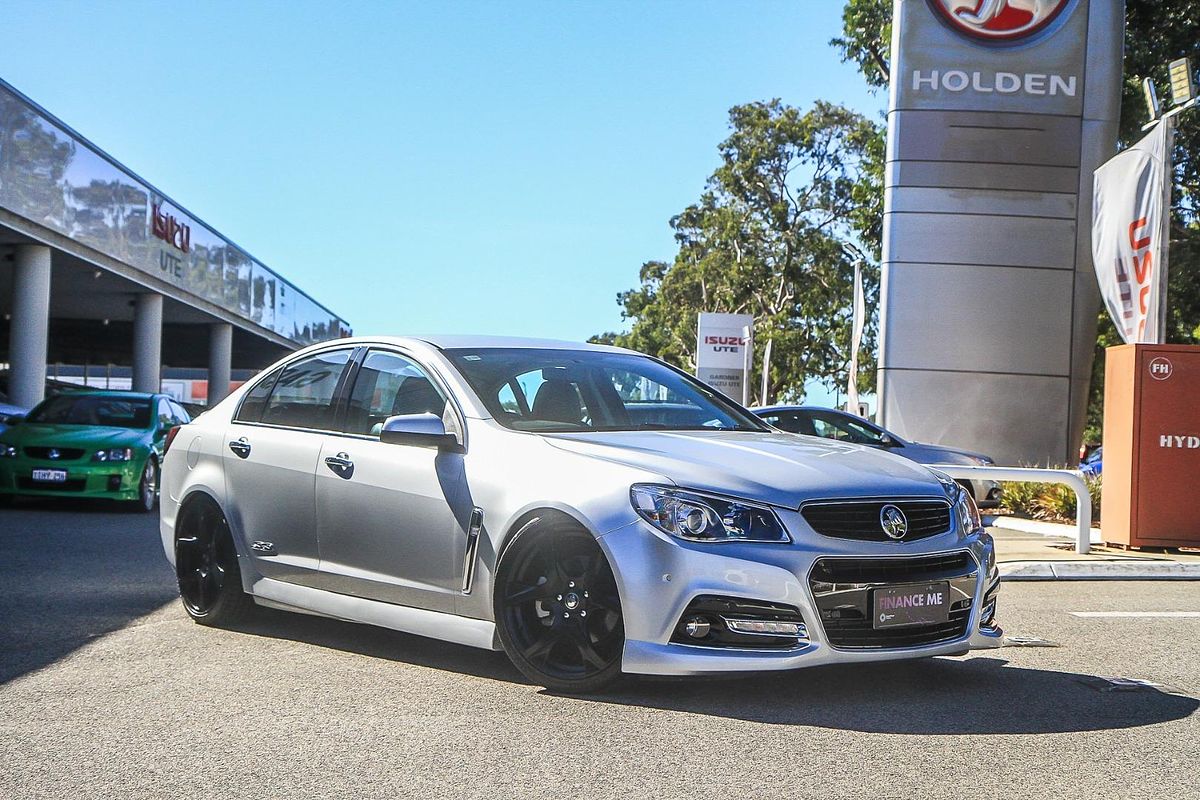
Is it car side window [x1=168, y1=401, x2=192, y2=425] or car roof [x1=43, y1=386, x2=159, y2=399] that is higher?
car roof [x1=43, y1=386, x2=159, y2=399]

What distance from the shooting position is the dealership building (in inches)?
957

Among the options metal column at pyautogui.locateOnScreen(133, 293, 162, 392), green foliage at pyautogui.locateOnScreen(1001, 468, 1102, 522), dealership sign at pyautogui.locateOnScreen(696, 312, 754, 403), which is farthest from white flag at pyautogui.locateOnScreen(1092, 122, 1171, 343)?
metal column at pyautogui.locateOnScreen(133, 293, 162, 392)

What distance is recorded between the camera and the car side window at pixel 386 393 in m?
6.72

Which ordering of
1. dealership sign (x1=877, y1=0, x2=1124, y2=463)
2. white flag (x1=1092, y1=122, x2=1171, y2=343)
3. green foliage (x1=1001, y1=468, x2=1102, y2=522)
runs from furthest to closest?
dealership sign (x1=877, y1=0, x2=1124, y2=463)
green foliage (x1=1001, y1=468, x2=1102, y2=522)
white flag (x1=1092, y1=122, x2=1171, y2=343)

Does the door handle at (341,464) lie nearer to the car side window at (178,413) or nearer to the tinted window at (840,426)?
the car side window at (178,413)

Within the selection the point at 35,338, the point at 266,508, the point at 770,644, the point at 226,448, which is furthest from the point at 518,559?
the point at 35,338

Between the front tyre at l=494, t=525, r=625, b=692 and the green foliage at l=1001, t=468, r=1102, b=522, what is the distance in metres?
12.4

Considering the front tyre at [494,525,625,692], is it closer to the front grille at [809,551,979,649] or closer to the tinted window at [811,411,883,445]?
the front grille at [809,551,979,649]

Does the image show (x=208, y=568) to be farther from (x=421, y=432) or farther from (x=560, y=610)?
(x=560, y=610)

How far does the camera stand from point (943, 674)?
641 centimetres

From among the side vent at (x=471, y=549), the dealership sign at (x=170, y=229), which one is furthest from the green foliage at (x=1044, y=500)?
the dealership sign at (x=170, y=229)

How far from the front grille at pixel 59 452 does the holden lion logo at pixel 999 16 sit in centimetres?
1498

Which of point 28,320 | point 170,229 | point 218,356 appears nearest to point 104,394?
point 28,320

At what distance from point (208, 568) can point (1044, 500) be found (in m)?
12.5
